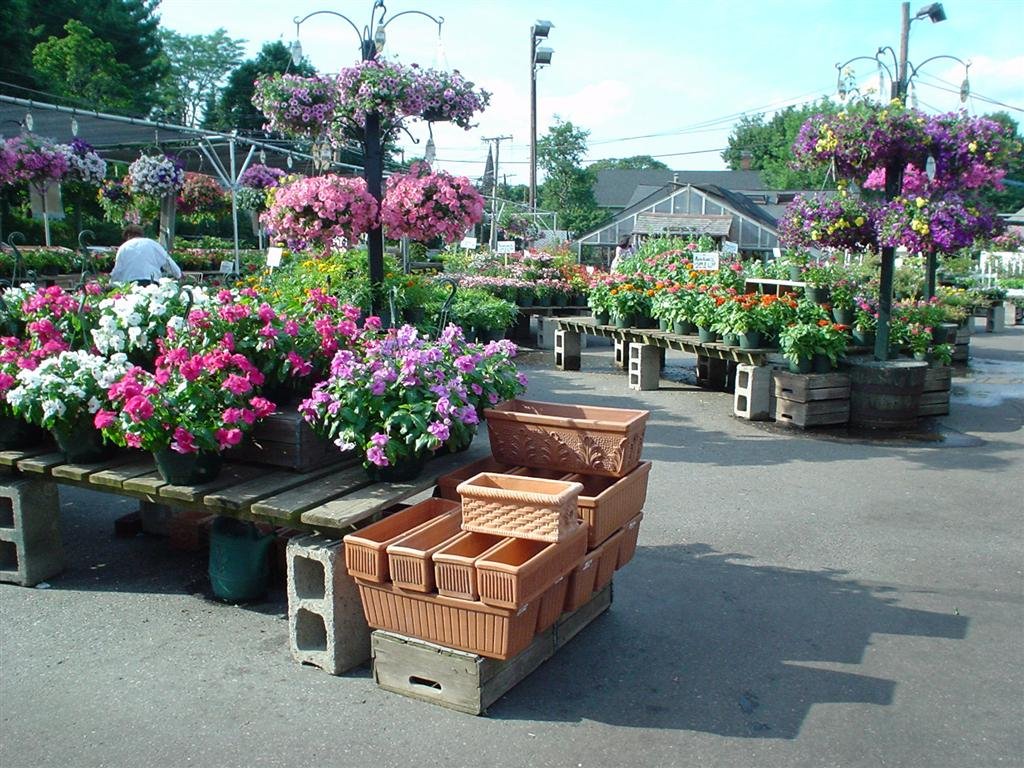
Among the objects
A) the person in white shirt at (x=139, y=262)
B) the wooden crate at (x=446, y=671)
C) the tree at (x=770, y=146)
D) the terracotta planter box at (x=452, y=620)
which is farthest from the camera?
the tree at (x=770, y=146)

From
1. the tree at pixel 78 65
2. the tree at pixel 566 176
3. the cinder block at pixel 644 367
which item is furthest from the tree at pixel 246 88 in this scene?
the cinder block at pixel 644 367

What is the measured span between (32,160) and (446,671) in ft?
36.9

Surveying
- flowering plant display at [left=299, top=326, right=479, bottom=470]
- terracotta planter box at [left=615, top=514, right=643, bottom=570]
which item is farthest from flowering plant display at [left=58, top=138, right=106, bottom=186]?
terracotta planter box at [left=615, top=514, right=643, bottom=570]

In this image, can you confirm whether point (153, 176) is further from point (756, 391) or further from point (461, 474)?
point (461, 474)

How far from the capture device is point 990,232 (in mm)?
8500

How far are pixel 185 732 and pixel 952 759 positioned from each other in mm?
2562

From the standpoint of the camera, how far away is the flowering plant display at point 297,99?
7.01 metres

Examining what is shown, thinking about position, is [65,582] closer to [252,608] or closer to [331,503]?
[252,608]

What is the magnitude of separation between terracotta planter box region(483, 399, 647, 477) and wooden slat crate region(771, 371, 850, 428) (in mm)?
4567

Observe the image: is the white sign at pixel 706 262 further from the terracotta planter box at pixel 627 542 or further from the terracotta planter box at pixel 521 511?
the terracotta planter box at pixel 521 511

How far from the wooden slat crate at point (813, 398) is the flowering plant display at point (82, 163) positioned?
10.1m

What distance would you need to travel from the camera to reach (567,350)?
12.6m

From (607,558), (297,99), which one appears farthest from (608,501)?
(297,99)

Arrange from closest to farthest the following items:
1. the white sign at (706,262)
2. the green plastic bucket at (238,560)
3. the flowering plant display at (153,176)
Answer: the green plastic bucket at (238,560)
the white sign at (706,262)
the flowering plant display at (153,176)
